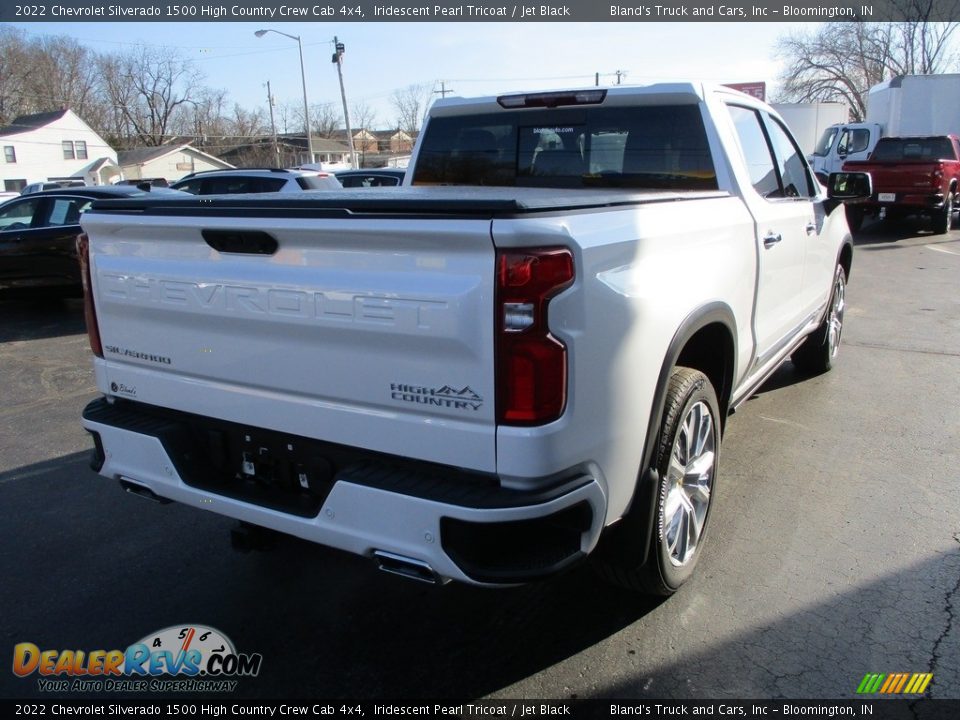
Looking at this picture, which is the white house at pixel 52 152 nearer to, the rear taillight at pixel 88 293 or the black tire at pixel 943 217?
the black tire at pixel 943 217

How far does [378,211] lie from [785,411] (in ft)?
13.5

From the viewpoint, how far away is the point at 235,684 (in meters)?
2.79

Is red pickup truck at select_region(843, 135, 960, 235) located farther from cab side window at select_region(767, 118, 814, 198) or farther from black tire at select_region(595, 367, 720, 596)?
black tire at select_region(595, 367, 720, 596)

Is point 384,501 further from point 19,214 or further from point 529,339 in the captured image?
point 19,214

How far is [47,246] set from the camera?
9547 mm

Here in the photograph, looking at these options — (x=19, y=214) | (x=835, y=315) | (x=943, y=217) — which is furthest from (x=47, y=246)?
(x=943, y=217)

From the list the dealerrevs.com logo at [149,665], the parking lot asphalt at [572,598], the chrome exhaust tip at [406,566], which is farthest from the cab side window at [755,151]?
the dealerrevs.com logo at [149,665]

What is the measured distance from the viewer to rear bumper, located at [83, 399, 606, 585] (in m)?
2.23

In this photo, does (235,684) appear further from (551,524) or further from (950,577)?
(950,577)

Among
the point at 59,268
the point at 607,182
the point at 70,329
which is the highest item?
the point at 607,182

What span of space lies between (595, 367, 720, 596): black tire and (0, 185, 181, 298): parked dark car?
26.6 feet

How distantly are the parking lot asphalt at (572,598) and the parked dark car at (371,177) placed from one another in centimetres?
919

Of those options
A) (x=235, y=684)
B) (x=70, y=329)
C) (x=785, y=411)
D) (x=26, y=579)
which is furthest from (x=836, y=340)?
(x=70, y=329)

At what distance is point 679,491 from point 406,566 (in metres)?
1.26
